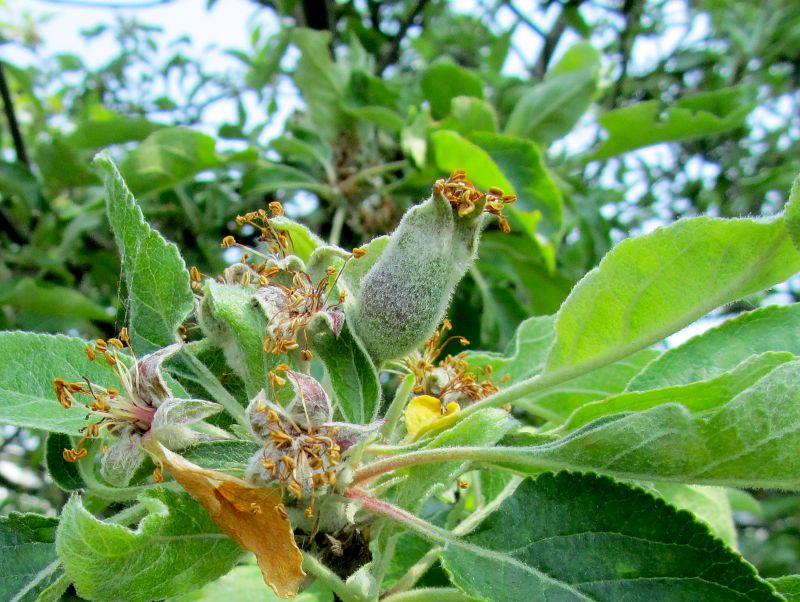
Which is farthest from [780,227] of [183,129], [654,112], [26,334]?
[654,112]

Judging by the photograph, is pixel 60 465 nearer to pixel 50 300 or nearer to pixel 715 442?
pixel 715 442

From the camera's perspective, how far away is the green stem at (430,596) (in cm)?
86

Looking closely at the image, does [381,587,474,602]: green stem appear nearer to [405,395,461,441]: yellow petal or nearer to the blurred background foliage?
[405,395,461,441]: yellow petal

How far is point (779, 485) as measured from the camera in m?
0.73

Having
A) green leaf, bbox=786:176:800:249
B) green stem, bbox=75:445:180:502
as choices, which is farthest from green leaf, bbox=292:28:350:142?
green leaf, bbox=786:176:800:249

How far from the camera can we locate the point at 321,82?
2.22 m

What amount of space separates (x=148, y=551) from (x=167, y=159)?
134 cm

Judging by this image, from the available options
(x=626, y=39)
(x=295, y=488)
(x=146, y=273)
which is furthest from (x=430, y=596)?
(x=626, y=39)

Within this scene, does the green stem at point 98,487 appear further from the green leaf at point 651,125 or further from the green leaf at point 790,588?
the green leaf at point 651,125

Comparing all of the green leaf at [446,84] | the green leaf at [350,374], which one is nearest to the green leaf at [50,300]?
the green leaf at [446,84]

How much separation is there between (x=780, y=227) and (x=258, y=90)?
7.79ft

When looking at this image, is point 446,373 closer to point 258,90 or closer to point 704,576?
point 704,576

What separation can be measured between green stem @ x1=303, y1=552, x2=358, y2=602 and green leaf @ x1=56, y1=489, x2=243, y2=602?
2.8 inches

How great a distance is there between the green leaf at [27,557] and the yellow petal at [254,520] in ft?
0.90
